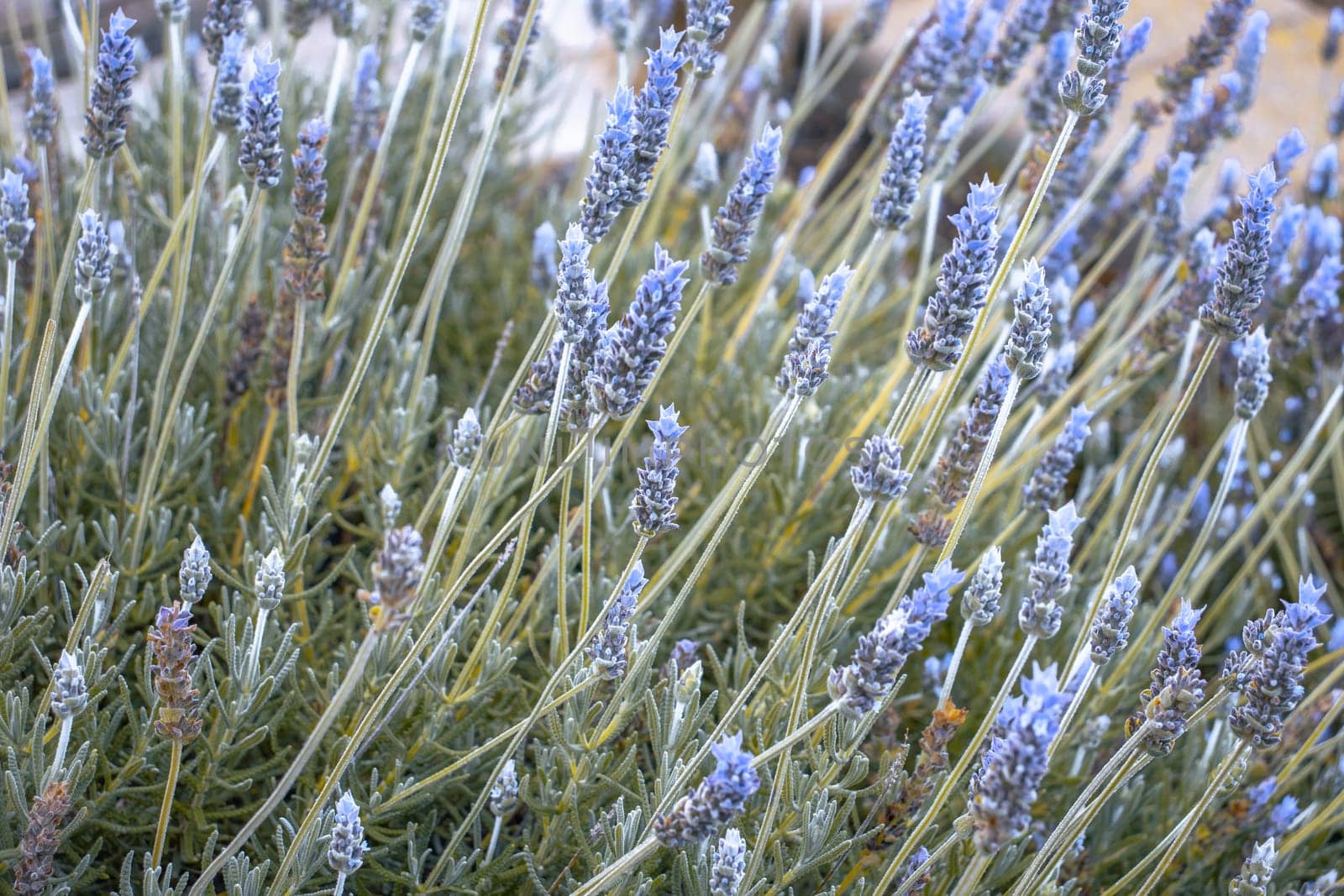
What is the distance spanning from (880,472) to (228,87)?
47.7 inches

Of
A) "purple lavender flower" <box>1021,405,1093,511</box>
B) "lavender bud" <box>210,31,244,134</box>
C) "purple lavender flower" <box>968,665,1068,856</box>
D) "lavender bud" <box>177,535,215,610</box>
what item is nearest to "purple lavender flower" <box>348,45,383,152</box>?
"lavender bud" <box>210,31,244,134</box>

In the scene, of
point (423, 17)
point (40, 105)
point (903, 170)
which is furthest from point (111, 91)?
point (903, 170)

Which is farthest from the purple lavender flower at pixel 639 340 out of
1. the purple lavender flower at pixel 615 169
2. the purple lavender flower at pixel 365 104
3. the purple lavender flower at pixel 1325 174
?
the purple lavender flower at pixel 1325 174

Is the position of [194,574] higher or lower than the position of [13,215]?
lower

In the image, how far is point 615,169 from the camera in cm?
151

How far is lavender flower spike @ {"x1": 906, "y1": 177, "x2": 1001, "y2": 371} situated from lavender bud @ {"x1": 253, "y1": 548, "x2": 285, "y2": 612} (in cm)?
80

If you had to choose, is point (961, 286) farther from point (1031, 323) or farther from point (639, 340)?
point (639, 340)

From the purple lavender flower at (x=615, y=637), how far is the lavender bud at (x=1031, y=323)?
1.80ft

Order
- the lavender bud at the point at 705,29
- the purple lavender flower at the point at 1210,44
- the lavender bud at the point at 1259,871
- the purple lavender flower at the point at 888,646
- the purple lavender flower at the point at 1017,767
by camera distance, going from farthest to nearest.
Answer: the purple lavender flower at the point at 1210,44, the lavender bud at the point at 705,29, the lavender bud at the point at 1259,871, the purple lavender flower at the point at 888,646, the purple lavender flower at the point at 1017,767

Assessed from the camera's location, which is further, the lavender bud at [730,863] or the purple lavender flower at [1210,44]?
the purple lavender flower at [1210,44]

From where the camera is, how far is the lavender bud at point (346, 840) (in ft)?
4.48

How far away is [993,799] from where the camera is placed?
3.92 feet

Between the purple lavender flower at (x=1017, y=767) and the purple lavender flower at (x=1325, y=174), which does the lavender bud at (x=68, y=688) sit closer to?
the purple lavender flower at (x=1017, y=767)

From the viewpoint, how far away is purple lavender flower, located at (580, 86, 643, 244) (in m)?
1.49
